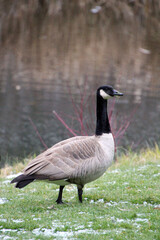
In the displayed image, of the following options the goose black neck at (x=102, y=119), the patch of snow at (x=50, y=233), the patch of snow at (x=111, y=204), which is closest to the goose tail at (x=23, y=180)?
the patch of snow at (x=50, y=233)

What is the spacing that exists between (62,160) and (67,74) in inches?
899

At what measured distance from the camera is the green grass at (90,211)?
565cm

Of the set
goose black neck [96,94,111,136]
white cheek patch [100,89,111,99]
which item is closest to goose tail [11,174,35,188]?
goose black neck [96,94,111,136]

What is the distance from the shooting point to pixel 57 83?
27062mm

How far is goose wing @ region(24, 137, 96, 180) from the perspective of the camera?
664 cm

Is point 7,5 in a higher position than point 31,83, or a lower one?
higher

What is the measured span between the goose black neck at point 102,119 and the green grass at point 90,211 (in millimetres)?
1249

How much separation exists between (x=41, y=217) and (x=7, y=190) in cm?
246

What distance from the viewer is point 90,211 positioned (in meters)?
6.61

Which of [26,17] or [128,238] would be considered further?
[26,17]

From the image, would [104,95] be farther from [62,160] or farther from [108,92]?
[62,160]

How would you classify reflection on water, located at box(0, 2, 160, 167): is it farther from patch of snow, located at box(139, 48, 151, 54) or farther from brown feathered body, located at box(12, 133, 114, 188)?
brown feathered body, located at box(12, 133, 114, 188)

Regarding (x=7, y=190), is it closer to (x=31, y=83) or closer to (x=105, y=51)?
(x=31, y=83)

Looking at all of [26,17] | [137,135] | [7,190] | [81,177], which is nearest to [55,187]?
[7,190]
